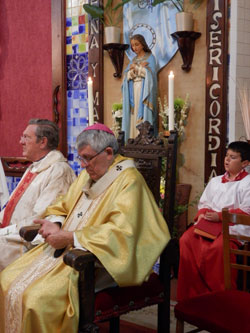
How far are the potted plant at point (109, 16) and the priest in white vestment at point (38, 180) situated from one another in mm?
2200

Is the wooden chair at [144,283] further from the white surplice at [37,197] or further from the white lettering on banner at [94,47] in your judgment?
the white lettering on banner at [94,47]

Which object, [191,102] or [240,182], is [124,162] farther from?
[191,102]

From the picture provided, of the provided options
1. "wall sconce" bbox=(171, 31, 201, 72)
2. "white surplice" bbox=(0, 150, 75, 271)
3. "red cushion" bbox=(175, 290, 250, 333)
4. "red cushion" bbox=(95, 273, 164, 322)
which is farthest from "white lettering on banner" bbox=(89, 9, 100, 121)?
"red cushion" bbox=(175, 290, 250, 333)

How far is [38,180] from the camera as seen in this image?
362 centimetres

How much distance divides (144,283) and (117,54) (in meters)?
3.31

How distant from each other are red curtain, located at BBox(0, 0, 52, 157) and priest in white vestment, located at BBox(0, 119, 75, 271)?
2.85 meters

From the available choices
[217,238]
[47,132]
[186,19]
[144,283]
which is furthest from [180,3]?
[144,283]

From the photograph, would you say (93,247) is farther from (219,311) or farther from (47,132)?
(47,132)

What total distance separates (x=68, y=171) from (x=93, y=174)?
29.1 inches

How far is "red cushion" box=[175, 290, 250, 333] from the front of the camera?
2.36 m

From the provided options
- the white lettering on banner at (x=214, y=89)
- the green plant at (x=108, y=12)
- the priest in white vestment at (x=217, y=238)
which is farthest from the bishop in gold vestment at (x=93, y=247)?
the green plant at (x=108, y=12)

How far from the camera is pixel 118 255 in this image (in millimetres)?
2533

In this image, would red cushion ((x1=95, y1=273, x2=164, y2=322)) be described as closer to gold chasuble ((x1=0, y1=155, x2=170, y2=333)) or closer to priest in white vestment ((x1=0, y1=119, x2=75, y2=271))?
gold chasuble ((x1=0, y1=155, x2=170, y2=333))

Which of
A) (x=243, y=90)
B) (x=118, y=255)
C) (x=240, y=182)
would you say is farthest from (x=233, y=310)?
(x=243, y=90)
